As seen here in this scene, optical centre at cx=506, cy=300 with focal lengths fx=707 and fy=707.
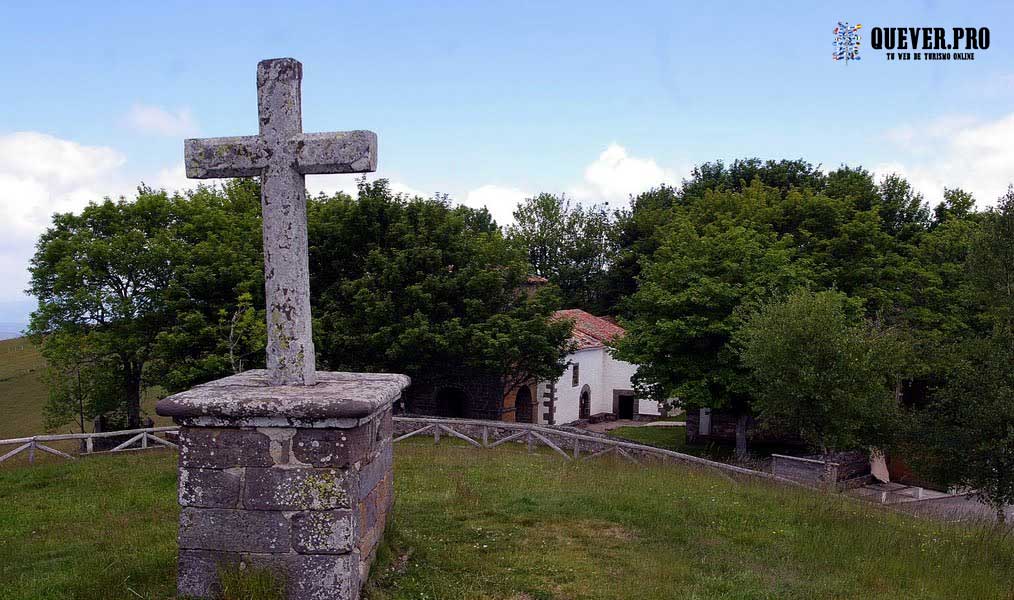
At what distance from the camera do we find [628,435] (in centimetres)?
3331

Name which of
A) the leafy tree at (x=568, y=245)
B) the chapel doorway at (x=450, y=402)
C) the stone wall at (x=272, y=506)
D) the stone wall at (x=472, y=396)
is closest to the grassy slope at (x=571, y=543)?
the stone wall at (x=272, y=506)

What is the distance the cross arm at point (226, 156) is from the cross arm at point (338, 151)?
335 mm

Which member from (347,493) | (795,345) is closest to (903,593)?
(347,493)

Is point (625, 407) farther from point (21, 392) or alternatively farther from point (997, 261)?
point (21, 392)

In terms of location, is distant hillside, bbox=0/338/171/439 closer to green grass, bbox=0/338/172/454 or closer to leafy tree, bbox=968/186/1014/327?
green grass, bbox=0/338/172/454

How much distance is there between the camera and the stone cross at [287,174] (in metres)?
6.06

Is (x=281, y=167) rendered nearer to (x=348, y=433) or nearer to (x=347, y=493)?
(x=348, y=433)

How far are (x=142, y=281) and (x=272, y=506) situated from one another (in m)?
21.7

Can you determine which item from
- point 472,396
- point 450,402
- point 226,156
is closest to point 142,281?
point 472,396

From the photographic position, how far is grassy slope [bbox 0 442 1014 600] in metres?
6.29

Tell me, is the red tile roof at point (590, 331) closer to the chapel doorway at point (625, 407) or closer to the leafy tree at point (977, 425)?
the chapel doorway at point (625, 407)

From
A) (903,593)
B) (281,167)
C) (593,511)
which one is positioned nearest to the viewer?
(281,167)

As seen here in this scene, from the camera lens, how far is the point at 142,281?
2397 centimetres

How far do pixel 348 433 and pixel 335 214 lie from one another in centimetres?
2070
